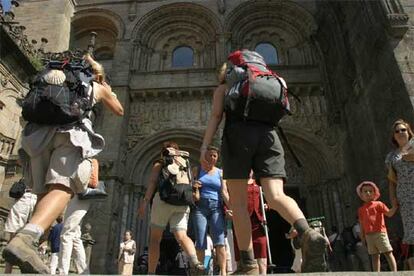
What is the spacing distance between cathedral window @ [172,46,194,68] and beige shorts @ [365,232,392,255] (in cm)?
1334

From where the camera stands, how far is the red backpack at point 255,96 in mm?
2822

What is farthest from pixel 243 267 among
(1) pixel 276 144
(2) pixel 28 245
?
(2) pixel 28 245

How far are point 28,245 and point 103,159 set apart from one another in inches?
456

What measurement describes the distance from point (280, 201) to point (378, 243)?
2.82 metres

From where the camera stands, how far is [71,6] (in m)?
18.5

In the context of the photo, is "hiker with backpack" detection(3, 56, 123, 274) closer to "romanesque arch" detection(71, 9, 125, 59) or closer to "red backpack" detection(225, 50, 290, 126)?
"red backpack" detection(225, 50, 290, 126)

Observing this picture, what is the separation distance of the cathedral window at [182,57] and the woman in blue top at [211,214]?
41.4 ft

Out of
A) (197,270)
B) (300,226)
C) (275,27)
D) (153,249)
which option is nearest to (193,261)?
(197,270)

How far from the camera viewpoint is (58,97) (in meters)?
2.80

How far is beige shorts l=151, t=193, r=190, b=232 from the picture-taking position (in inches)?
181

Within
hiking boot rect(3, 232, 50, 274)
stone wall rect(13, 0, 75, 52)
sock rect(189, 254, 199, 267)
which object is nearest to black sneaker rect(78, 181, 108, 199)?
sock rect(189, 254, 199, 267)

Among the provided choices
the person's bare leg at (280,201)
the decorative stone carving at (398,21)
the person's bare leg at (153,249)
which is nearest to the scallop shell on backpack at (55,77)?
the person's bare leg at (280,201)

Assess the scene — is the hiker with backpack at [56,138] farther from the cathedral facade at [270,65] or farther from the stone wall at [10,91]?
the stone wall at [10,91]

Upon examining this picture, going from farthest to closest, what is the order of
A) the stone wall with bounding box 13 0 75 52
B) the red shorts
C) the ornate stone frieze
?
the stone wall with bounding box 13 0 75 52
the ornate stone frieze
the red shorts
